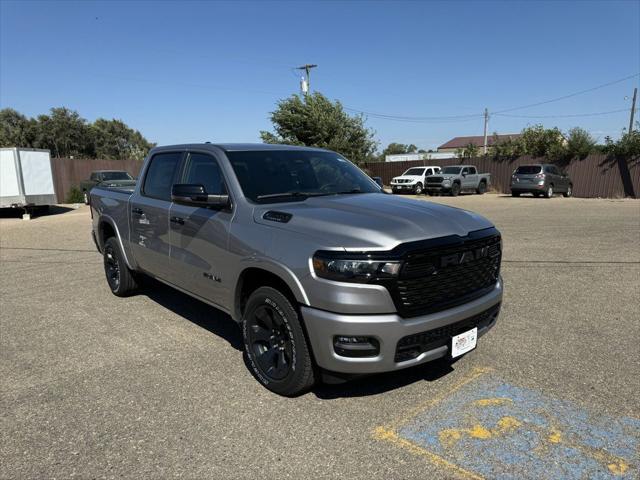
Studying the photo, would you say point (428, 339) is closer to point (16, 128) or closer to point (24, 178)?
point (24, 178)

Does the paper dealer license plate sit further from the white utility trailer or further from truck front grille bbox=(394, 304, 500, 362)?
the white utility trailer

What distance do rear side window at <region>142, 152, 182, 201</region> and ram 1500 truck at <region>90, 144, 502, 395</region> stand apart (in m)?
0.12

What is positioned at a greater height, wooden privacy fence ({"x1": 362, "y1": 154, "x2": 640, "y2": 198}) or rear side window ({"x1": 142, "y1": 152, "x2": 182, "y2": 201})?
rear side window ({"x1": 142, "y1": 152, "x2": 182, "y2": 201})

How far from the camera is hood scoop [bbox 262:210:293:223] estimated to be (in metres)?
3.44

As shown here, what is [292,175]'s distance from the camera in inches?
171

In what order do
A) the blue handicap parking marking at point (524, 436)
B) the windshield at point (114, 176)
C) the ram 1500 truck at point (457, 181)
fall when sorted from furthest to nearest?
the ram 1500 truck at point (457, 181) → the windshield at point (114, 176) → the blue handicap parking marking at point (524, 436)

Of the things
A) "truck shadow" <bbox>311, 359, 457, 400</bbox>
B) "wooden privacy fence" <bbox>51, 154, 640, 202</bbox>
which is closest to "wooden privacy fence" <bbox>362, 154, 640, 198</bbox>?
"wooden privacy fence" <bbox>51, 154, 640, 202</bbox>

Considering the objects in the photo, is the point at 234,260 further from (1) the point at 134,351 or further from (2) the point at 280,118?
(2) the point at 280,118

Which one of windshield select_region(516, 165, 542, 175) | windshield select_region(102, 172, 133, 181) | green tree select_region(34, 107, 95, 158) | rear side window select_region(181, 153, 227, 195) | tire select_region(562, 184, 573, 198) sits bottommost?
tire select_region(562, 184, 573, 198)

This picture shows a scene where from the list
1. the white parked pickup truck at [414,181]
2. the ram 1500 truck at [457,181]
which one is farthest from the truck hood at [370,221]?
the white parked pickup truck at [414,181]

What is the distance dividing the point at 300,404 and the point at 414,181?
87.4ft

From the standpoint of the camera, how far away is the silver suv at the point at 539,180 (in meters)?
24.8

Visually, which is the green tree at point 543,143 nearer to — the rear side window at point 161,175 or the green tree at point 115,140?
the rear side window at point 161,175

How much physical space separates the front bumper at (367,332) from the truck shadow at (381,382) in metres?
0.49
